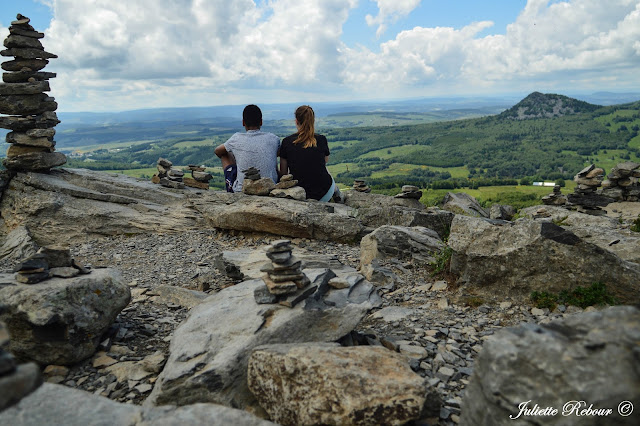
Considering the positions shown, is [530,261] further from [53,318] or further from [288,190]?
[288,190]

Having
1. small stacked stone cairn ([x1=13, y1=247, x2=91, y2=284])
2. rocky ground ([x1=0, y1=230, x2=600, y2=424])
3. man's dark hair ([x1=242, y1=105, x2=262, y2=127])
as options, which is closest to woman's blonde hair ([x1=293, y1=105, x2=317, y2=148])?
man's dark hair ([x1=242, y1=105, x2=262, y2=127])

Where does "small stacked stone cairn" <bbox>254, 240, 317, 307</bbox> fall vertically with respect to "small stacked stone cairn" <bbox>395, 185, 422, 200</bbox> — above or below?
above

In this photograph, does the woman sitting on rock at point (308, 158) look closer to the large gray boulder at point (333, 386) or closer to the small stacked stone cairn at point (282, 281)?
the small stacked stone cairn at point (282, 281)

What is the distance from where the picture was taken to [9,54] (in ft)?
63.8

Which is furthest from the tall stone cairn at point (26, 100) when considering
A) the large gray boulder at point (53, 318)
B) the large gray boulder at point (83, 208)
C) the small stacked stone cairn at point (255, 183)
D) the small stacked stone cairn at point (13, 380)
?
the small stacked stone cairn at point (13, 380)

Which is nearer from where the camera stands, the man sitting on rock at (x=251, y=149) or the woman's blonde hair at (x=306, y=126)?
the woman's blonde hair at (x=306, y=126)

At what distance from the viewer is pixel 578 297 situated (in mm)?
9461

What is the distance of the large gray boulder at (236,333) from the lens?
643 centimetres

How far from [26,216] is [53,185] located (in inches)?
74.7

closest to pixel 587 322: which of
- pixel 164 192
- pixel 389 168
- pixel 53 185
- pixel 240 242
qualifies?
pixel 240 242

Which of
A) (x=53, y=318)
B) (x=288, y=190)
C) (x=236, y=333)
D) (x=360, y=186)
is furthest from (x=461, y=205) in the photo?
(x=53, y=318)

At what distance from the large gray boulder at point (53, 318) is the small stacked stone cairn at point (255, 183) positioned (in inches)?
411

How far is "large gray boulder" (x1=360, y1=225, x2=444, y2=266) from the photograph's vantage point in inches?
532
